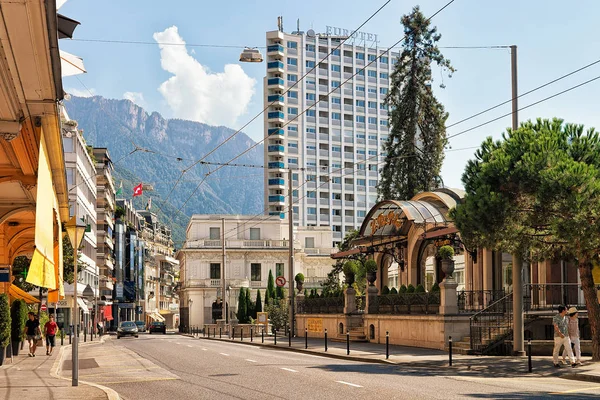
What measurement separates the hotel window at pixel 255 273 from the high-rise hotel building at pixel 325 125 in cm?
3279

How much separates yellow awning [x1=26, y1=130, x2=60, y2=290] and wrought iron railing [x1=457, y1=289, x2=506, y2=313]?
926 inches

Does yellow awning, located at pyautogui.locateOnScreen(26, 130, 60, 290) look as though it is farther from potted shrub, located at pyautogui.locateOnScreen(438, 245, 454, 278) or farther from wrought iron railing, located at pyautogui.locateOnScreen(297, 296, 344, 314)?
wrought iron railing, located at pyautogui.locateOnScreen(297, 296, 344, 314)

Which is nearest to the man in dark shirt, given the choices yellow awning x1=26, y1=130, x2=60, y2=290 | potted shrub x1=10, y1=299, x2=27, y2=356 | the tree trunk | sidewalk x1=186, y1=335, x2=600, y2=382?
potted shrub x1=10, y1=299, x2=27, y2=356

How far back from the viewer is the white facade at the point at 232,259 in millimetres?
97938

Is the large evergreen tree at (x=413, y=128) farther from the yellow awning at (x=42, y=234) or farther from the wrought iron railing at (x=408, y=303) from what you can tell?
the yellow awning at (x=42, y=234)

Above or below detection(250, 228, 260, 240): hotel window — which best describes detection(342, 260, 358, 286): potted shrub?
below

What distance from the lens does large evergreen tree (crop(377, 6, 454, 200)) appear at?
194ft

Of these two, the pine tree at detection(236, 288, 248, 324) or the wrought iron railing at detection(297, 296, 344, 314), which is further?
the pine tree at detection(236, 288, 248, 324)

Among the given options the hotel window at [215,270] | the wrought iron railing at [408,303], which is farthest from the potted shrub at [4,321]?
the hotel window at [215,270]

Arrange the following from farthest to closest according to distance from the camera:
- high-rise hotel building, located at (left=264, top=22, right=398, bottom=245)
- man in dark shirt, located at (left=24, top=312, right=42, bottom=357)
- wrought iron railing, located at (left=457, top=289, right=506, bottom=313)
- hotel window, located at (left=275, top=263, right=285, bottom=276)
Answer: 1. high-rise hotel building, located at (left=264, top=22, right=398, bottom=245)
2. hotel window, located at (left=275, top=263, right=285, bottom=276)
3. man in dark shirt, located at (left=24, top=312, right=42, bottom=357)
4. wrought iron railing, located at (left=457, top=289, right=506, bottom=313)

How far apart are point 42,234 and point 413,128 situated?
168 ft

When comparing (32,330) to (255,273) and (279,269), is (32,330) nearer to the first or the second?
(279,269)

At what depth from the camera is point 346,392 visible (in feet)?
53.8

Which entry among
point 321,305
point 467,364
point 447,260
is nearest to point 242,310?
point 321,305
